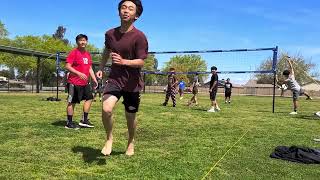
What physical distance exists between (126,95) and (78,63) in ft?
10.9

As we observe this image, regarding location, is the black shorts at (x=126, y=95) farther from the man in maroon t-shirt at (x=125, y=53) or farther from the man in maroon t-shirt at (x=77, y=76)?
the man in maroon t-shirt at (x=77, y=76)

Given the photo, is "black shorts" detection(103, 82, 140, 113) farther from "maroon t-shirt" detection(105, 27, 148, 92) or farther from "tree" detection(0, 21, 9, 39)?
"tree" detection(0, 21, 9, 39)

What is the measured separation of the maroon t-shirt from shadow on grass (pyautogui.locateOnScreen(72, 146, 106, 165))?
95cm

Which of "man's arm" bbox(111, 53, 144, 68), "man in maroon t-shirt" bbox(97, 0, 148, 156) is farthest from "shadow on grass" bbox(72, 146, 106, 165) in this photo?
"man's arm" bbox(111, 53, 144, 68)

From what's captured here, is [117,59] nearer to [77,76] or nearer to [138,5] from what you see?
[138,5]

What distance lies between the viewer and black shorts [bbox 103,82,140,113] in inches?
206

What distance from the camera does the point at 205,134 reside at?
843cm

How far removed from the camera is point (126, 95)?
539cm

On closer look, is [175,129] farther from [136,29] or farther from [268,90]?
[268,90]

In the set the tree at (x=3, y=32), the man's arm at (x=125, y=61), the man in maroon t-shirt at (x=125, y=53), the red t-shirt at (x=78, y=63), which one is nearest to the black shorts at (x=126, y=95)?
the man in maroon t-shirt at (x=125, y=53)

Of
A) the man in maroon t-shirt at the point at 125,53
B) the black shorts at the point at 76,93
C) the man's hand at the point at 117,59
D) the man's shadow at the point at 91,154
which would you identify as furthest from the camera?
the black shorts at the point at 76,93

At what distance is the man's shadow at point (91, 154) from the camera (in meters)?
5.32

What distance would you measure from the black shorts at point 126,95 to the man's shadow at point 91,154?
2.37 feet

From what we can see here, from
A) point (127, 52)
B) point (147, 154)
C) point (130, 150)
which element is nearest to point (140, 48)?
point (127, 52)
